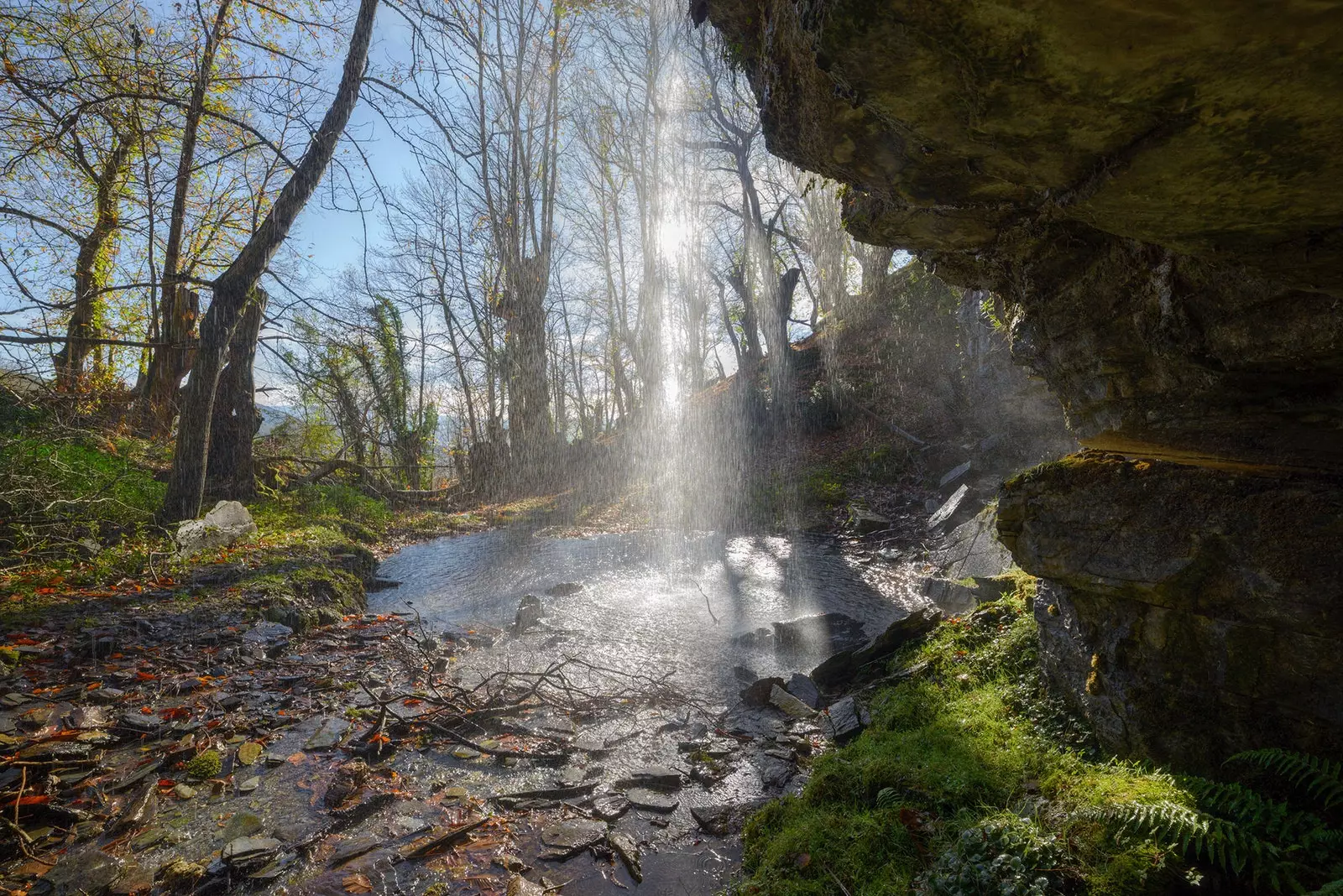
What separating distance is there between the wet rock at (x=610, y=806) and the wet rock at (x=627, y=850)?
0.15 metres

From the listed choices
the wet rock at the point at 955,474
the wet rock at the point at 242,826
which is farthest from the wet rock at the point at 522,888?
the wet rock at the point at 955,474

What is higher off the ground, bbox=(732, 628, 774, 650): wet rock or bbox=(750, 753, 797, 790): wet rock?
bbox=(732, 628, 774, 650): wet rock

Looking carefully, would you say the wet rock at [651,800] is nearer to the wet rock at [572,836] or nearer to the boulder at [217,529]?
the wet rock at [572,836]

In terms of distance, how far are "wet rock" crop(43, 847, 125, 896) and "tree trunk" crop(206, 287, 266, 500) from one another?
9.82m

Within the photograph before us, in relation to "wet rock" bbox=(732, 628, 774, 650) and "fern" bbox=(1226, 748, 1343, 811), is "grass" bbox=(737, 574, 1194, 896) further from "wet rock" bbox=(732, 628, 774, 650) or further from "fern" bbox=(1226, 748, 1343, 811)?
"wet rock" bbox=(732, 628, 774, 650)

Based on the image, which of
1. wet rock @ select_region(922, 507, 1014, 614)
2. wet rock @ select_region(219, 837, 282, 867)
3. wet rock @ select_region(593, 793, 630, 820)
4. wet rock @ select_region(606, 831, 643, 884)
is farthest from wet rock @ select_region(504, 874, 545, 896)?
wet rock @ select_region(922, 507, 1014, 614)

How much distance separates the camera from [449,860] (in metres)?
3.02

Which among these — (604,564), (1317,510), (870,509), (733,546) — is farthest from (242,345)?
(1317,510)

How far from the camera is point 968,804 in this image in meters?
2.87

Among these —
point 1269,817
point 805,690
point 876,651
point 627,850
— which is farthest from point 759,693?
point 1269,817

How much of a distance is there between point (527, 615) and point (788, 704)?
3.69 m

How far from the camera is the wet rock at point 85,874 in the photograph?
2.50m

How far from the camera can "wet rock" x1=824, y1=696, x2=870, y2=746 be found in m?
4.23

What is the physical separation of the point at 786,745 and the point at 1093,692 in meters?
2.09
